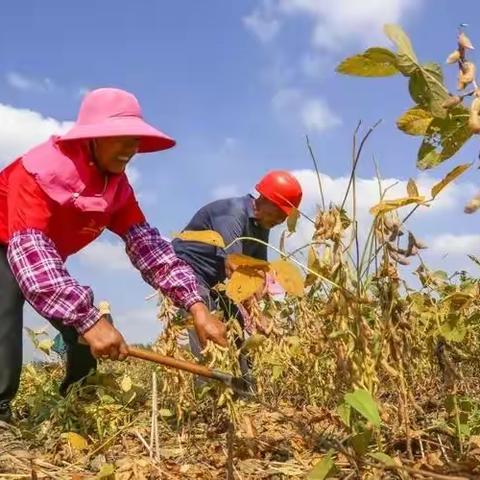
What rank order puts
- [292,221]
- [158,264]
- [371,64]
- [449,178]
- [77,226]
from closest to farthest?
[371,64] < [449,178] < [292,221] < [77,226] < [158,264]

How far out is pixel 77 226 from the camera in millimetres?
2826

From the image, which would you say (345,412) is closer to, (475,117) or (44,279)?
(475,117)

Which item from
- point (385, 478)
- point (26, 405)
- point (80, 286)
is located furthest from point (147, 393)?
point (385, 478)

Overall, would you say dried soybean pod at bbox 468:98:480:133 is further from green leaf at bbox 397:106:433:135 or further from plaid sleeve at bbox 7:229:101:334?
plaid sleeve at bbox 7:229:101:334

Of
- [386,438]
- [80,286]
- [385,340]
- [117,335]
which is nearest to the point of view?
[385,340]

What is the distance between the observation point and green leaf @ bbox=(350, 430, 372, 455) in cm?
171

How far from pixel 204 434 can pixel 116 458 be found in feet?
1.13

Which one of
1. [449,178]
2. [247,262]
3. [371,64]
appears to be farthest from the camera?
[247,262]

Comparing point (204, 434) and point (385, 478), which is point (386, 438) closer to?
point (385, 478)

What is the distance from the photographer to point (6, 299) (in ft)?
9.44

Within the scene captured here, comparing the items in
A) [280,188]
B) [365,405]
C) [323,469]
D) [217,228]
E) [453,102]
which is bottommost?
[323,469]

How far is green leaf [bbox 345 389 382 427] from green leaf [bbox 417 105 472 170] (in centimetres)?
51

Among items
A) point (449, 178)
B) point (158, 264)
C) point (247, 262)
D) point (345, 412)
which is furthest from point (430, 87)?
point (158, 264)

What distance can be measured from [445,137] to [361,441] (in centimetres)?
74
